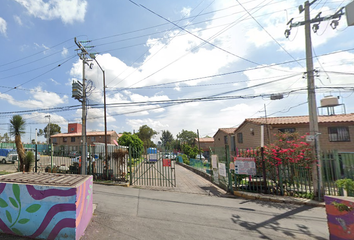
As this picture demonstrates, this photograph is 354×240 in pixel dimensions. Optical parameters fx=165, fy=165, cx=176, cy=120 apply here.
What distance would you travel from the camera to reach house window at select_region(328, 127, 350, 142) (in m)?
15.4

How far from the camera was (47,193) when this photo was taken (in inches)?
144

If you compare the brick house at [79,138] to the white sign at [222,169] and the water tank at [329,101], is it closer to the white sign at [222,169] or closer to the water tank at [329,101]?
the white sign at [222,169]

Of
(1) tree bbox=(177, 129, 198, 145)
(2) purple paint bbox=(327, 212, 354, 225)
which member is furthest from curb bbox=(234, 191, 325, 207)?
(1) tree bbox=(177, 129, 198, 145)

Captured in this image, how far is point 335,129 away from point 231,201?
15.7 m

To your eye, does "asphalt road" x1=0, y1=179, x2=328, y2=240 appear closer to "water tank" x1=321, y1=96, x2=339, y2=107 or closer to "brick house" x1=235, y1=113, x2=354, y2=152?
"water tank" x1=321, y1=96, x2=339, y2=107

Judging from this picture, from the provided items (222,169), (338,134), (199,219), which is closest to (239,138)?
(338,134)

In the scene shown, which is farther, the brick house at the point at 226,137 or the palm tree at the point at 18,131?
the brick house at the point at 226,137

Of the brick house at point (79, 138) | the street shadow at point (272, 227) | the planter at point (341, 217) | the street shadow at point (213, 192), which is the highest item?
the brick house at point (79, 138)

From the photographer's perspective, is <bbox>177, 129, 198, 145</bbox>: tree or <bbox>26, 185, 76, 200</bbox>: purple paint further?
<bbox>177, 129, 198, 145</bbox>: tree

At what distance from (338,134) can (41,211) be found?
21924 millimetres

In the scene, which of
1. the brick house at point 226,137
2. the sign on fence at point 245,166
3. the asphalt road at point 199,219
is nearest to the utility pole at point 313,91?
the asphalt road at point 199,219

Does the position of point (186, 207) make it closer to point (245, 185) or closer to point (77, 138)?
point (245, 185)

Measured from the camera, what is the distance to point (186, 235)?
Result: 410 cm

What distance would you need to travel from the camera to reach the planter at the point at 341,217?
3469 mm
